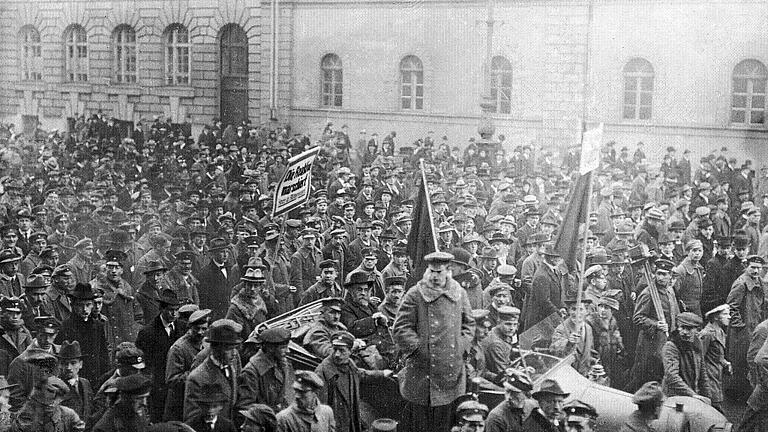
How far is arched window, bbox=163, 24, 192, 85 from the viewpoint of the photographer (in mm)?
30797

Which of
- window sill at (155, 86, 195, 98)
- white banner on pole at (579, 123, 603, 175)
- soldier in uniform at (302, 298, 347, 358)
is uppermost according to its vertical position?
window sill at (155, 86, 195, 98)

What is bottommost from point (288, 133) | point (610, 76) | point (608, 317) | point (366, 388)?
point (366, 388)

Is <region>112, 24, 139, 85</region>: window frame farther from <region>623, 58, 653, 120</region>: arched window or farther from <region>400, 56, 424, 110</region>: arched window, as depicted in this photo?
<region>623, 58, 653, 120</region>: arched window

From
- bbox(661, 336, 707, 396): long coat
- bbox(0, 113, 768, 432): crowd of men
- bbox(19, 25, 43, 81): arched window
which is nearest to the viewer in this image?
bbox(0, 113, 768, 432): crowd of men

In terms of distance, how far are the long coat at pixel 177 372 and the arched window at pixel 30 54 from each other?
2650cm

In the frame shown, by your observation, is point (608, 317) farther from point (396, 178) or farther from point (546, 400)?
point (396, 178)

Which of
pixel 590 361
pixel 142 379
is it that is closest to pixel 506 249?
pixel 590 361

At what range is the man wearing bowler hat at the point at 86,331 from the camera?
8.25 meters

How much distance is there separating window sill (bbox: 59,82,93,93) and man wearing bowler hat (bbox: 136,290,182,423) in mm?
25477

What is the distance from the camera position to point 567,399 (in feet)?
23.4

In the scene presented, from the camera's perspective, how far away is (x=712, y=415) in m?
6.73

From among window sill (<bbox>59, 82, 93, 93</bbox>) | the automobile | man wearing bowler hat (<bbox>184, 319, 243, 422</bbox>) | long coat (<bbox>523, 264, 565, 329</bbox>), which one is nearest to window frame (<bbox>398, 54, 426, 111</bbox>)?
window sill (<bbox>59, 82, 93, 93</bbox>)

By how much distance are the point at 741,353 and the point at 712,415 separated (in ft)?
10.3

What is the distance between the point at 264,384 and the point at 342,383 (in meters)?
0.69
